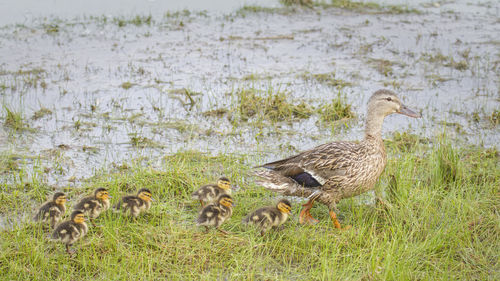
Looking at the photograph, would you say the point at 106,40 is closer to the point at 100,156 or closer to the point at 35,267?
the point at 100,156

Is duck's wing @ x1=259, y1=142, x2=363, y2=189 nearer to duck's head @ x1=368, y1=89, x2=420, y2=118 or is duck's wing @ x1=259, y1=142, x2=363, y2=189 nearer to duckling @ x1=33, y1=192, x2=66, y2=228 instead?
duck's head @ x1=368, y1=89, x2=420, y2=118

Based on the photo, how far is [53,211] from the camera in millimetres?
4367

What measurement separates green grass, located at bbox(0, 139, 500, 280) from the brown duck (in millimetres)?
200

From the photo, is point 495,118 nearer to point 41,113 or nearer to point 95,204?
point 95,204

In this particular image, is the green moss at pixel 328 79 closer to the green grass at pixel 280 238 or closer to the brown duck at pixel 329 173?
the green grass at pixel 280 238

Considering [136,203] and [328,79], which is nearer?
[136,203]

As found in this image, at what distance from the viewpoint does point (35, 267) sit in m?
3.94

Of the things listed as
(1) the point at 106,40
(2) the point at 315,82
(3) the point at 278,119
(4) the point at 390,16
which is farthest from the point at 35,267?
(4) the point at 390,16

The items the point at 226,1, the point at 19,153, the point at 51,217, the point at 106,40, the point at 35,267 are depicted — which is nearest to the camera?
the point at 35,267

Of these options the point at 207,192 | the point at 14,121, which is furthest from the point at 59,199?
the point at 14,121

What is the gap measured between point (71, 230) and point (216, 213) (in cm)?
105

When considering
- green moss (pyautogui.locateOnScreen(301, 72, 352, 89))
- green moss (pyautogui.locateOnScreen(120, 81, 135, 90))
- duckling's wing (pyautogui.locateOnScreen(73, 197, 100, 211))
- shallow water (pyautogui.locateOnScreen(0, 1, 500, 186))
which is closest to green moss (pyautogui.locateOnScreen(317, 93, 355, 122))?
shallow water (pyautogui.locateOnScreen(0, 1, 500, 186))

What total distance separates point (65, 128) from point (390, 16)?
7376 mm

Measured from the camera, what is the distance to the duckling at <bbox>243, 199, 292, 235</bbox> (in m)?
4.34
